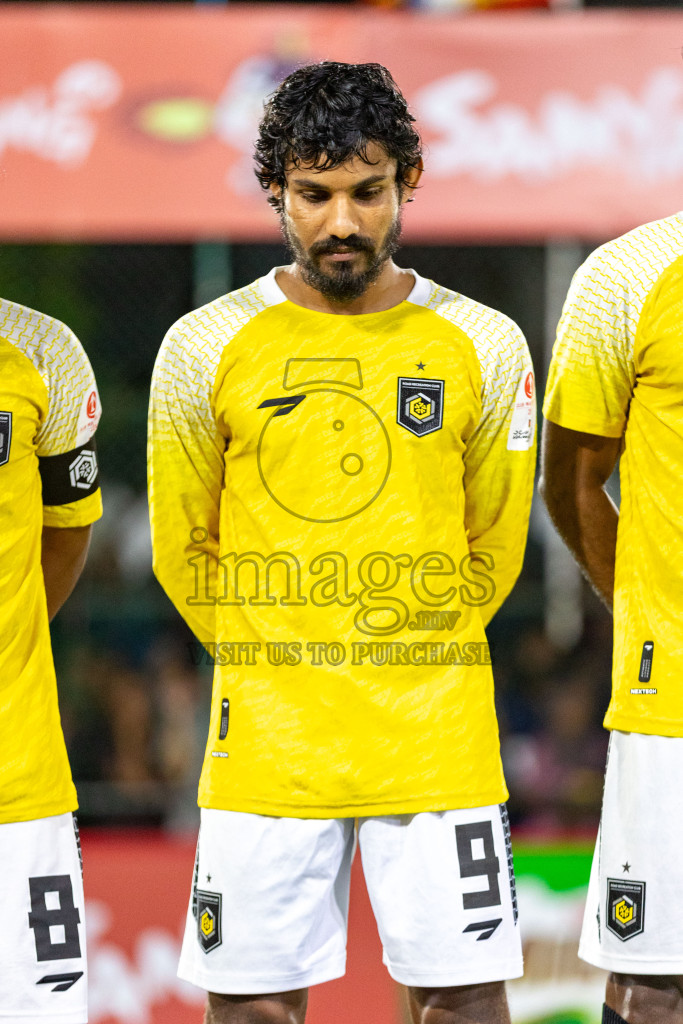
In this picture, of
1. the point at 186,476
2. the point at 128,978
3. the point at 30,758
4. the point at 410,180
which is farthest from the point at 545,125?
the point at 128,978

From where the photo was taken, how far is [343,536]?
2.53 metres

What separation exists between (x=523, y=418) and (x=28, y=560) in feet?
3.25

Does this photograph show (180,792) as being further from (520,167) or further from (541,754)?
(520,167)

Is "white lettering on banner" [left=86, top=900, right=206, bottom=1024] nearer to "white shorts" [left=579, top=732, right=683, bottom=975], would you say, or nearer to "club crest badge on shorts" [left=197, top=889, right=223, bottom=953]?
"club crest badge on shorts" [left=197, top=889, right=223, bottom=953]

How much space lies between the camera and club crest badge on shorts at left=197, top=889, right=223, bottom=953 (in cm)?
256

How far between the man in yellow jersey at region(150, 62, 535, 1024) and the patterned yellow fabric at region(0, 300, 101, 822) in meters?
0.25

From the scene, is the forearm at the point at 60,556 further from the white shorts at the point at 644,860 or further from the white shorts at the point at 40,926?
the white shorts at the point at 644,860

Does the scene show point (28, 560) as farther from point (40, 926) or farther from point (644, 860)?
point (644, 860)

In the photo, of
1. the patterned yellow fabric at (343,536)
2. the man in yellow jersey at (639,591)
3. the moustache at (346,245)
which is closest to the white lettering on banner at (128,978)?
the patterned yellow fabric at (343,536)

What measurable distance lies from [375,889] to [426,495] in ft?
2.38

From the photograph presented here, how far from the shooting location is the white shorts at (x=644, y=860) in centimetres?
251

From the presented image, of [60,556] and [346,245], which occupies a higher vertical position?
[346,245]

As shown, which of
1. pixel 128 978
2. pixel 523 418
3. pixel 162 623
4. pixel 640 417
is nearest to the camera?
pixel 640 417

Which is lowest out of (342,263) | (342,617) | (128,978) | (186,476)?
(128,978)
